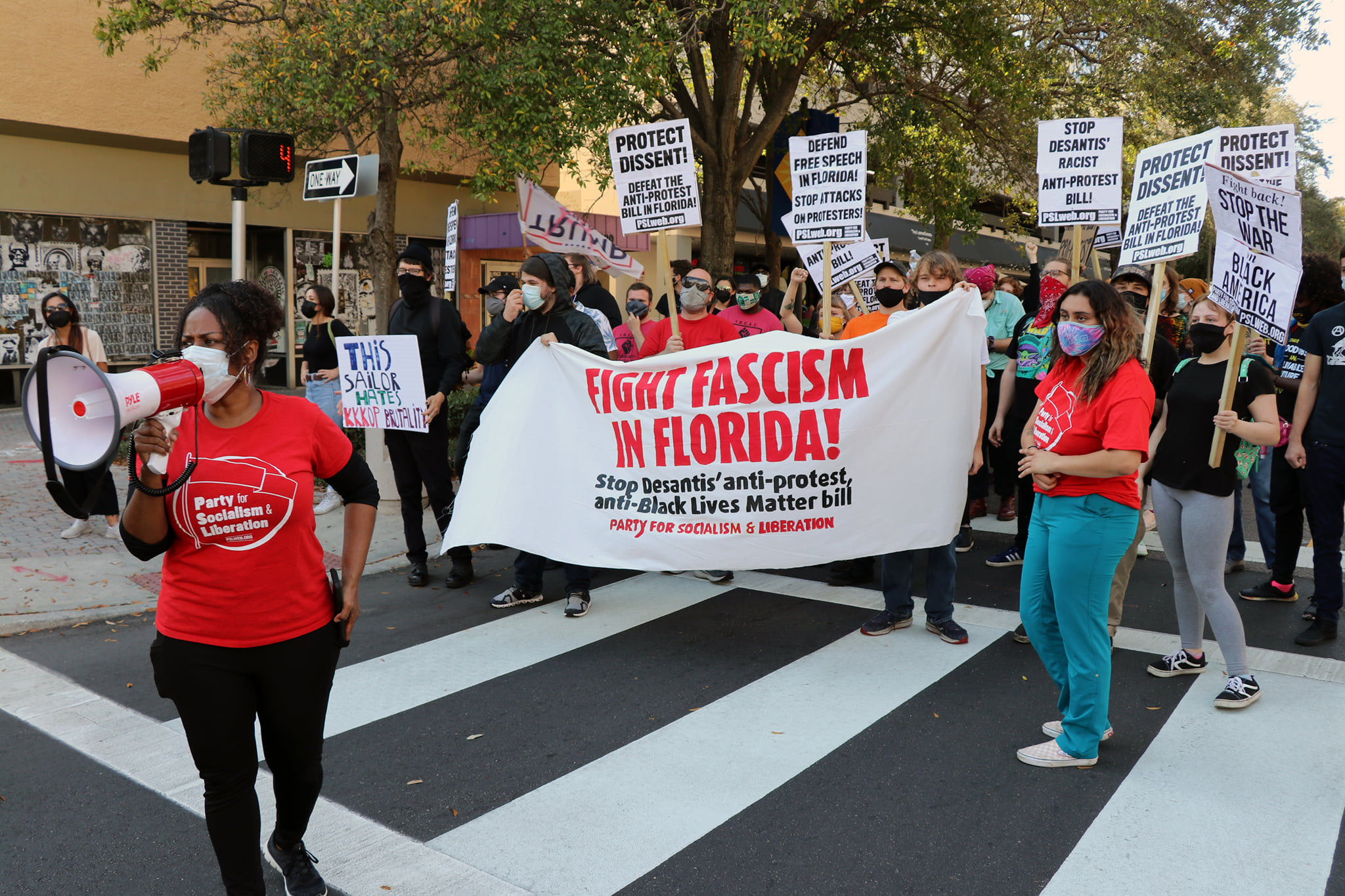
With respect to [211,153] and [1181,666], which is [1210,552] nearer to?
[1181,666]

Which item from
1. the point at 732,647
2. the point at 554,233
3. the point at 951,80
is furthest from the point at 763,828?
the point at 951,80

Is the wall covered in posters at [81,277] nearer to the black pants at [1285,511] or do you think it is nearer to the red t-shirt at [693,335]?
the red t-shirt at [693,335]

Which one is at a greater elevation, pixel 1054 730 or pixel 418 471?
pixel 418 471

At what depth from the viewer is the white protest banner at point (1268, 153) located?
24.0 ft

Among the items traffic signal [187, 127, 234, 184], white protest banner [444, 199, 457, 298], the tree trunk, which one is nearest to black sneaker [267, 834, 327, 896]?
traffic signal [187, 127, 234, 184]

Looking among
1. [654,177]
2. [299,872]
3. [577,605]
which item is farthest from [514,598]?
[299,872]

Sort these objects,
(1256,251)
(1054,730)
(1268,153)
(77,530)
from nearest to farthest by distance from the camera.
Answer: (1054,730) → (1256,251) → (1268,153) → (77,530)

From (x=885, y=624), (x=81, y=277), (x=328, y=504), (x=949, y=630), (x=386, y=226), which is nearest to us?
(x=949, y=630)

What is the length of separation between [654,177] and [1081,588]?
16.0 feet

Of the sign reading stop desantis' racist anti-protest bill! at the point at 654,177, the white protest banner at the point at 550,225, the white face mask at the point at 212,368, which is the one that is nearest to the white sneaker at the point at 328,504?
the white protest banner at the point at 550,225

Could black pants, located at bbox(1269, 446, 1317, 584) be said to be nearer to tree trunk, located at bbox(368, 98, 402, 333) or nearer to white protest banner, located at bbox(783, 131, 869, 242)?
white protest banner, located at bbox(783, 131, 869, 242)

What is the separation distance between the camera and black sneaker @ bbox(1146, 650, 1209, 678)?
5211mm

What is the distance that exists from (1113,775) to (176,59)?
1822cm

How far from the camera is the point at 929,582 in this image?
5.88 metres
